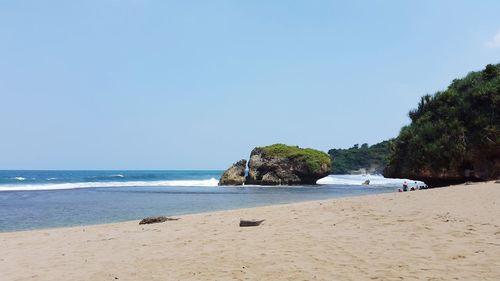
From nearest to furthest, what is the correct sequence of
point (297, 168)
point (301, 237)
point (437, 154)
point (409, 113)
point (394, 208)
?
point (301, 237) < point (394, 208) < point (437, 154) < point (409, 113) < point (297, 168)

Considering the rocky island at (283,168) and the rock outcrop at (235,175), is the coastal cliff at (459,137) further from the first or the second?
the rock outcrop at (235,175)

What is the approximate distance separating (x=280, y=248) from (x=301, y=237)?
124 cm

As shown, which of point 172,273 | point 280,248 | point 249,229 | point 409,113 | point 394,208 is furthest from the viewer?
point 409,113

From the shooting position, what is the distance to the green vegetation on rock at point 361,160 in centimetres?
12155

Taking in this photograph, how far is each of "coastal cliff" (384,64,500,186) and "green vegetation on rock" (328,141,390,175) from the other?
88.4 m

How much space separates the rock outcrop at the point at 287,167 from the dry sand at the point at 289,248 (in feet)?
148

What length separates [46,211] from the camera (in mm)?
25234

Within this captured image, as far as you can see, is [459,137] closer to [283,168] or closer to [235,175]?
[283,168]

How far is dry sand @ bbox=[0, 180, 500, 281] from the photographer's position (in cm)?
748

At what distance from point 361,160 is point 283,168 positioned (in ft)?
236

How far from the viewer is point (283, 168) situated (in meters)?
60.8

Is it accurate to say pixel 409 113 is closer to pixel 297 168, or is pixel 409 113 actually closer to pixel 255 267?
pixel 297 168

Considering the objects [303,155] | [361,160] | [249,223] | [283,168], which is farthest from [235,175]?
[361,160]

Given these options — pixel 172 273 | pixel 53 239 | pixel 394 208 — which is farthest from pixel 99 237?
pixel 394 208
